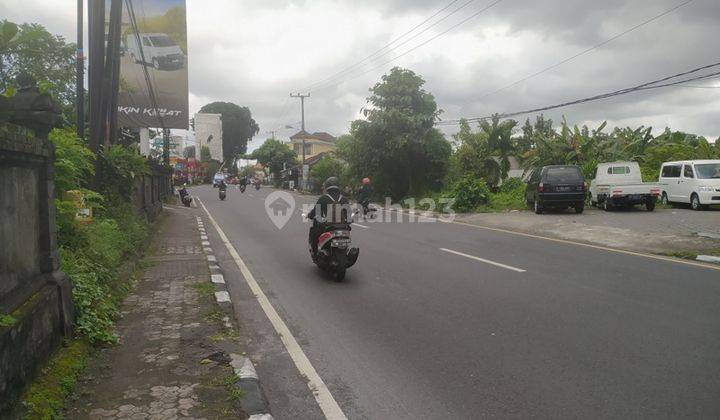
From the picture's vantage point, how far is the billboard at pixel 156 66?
29.9 metres

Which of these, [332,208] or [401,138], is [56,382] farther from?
[401,138]

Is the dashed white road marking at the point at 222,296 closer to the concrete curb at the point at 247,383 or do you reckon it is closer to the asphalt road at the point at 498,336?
the concrete curb at the point at 247,383

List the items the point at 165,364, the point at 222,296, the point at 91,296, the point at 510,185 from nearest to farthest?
the point at 165,364 < the point at 91,296 < the point at 222,296 < the point at 510,185

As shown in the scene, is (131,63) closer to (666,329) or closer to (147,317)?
(147,317)

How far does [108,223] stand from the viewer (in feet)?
34.5

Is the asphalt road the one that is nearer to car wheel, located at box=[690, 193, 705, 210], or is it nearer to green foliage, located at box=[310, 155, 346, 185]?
car wheel, located at box=[690, 193, 705, 210]

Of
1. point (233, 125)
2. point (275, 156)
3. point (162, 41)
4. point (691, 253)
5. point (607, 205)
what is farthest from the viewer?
point (233, 125)

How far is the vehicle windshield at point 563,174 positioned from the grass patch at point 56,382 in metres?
18.2

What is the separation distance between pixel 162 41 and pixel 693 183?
27.1 metres

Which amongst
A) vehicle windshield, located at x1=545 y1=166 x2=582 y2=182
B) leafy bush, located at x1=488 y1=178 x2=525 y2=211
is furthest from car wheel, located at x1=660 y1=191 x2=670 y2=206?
leafy bush, located at x1=488 y1=178 x2=525 y2=211

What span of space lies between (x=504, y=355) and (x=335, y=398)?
1718 mm

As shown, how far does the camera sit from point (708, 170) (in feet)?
63.6

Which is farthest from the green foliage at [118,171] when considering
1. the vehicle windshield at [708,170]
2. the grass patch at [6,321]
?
the vehicle windshield at [708,170]

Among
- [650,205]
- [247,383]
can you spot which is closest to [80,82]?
[247,383]
